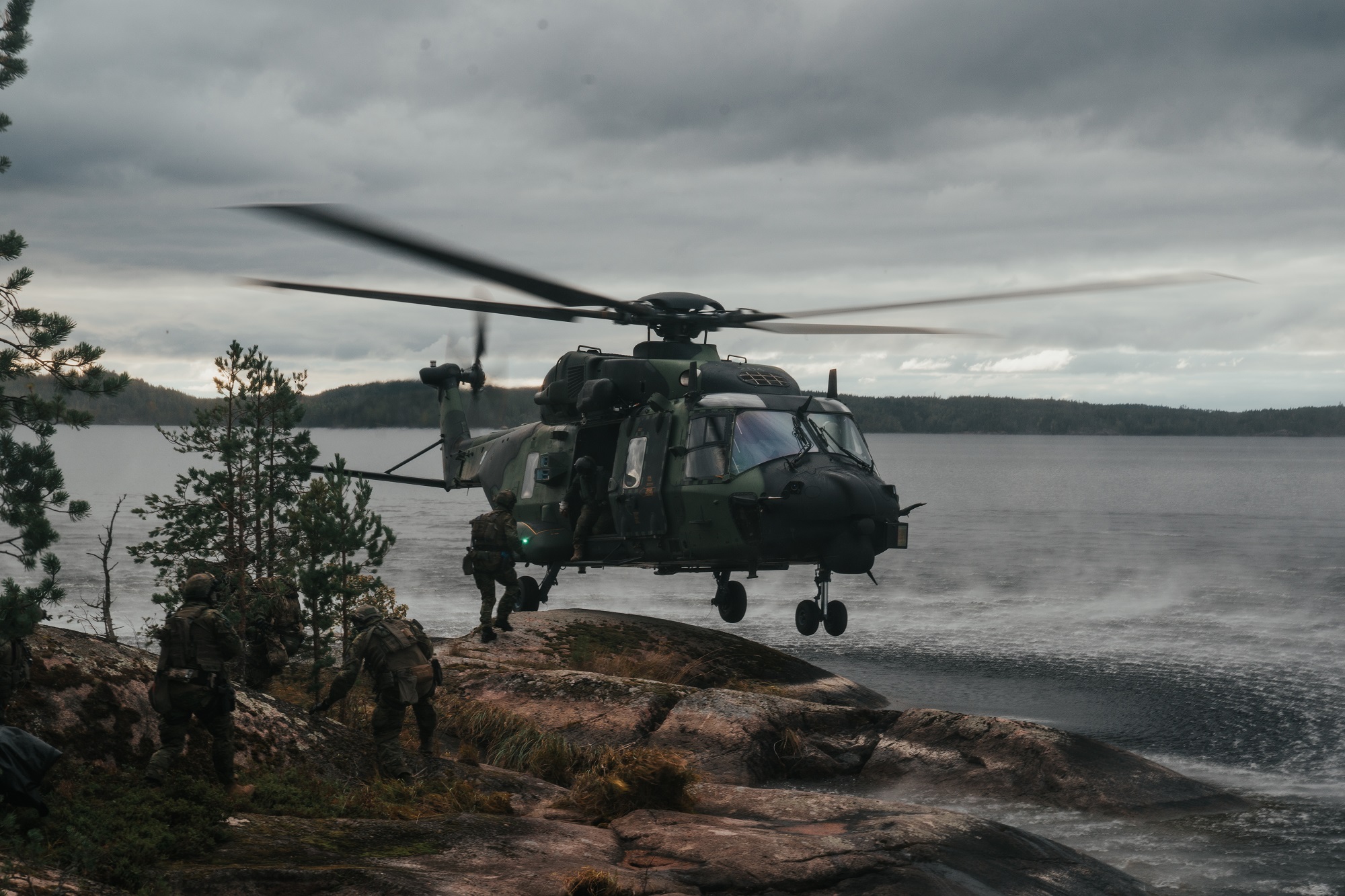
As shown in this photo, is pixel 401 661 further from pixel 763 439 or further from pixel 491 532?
pixel 763 439

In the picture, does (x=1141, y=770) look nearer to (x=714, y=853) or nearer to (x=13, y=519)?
(x=714, y=853)

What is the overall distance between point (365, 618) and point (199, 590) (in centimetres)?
184

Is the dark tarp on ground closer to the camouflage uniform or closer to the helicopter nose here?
the camouflage uniform

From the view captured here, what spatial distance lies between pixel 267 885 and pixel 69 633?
4185 mm

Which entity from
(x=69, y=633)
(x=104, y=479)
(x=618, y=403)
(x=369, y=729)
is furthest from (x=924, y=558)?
(x=104, y=479)

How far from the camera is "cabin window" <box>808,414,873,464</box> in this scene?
55.9 ft

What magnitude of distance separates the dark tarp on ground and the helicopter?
681 centimetres

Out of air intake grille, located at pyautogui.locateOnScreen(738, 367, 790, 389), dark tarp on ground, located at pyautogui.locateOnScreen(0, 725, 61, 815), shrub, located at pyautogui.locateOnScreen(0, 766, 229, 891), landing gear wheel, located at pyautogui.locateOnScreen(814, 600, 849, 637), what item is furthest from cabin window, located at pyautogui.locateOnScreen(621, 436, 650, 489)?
dark tarp on ground, located at pyautogui.locateOnScreen(0, 725, 61, 815)

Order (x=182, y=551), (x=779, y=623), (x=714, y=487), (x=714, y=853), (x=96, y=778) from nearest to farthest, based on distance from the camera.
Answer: (x=96, y=778), (x=714, y=853), (x=714, y=487), (x=182, y=551), (x=779, y=623)

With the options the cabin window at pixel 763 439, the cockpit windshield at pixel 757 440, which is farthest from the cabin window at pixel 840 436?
the cabin window at pixel 763 439

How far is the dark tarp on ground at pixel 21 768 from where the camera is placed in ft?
25.1

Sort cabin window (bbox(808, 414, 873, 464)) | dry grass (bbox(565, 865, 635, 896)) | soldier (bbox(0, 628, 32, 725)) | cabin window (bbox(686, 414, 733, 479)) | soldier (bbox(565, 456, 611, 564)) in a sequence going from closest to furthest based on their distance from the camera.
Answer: dry grass (bbox(565, 865, 635, 896))
soldier (bbox(0, 628, 32, 725))
cabin window (bbox(686, 414, 733, 479))
cabin window (bbox(808, 414, 873, 464))
soldier (bbox(565, 456, 611, 564))

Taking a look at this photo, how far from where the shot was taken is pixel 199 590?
31.4 feet

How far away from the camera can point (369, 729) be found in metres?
13.6
